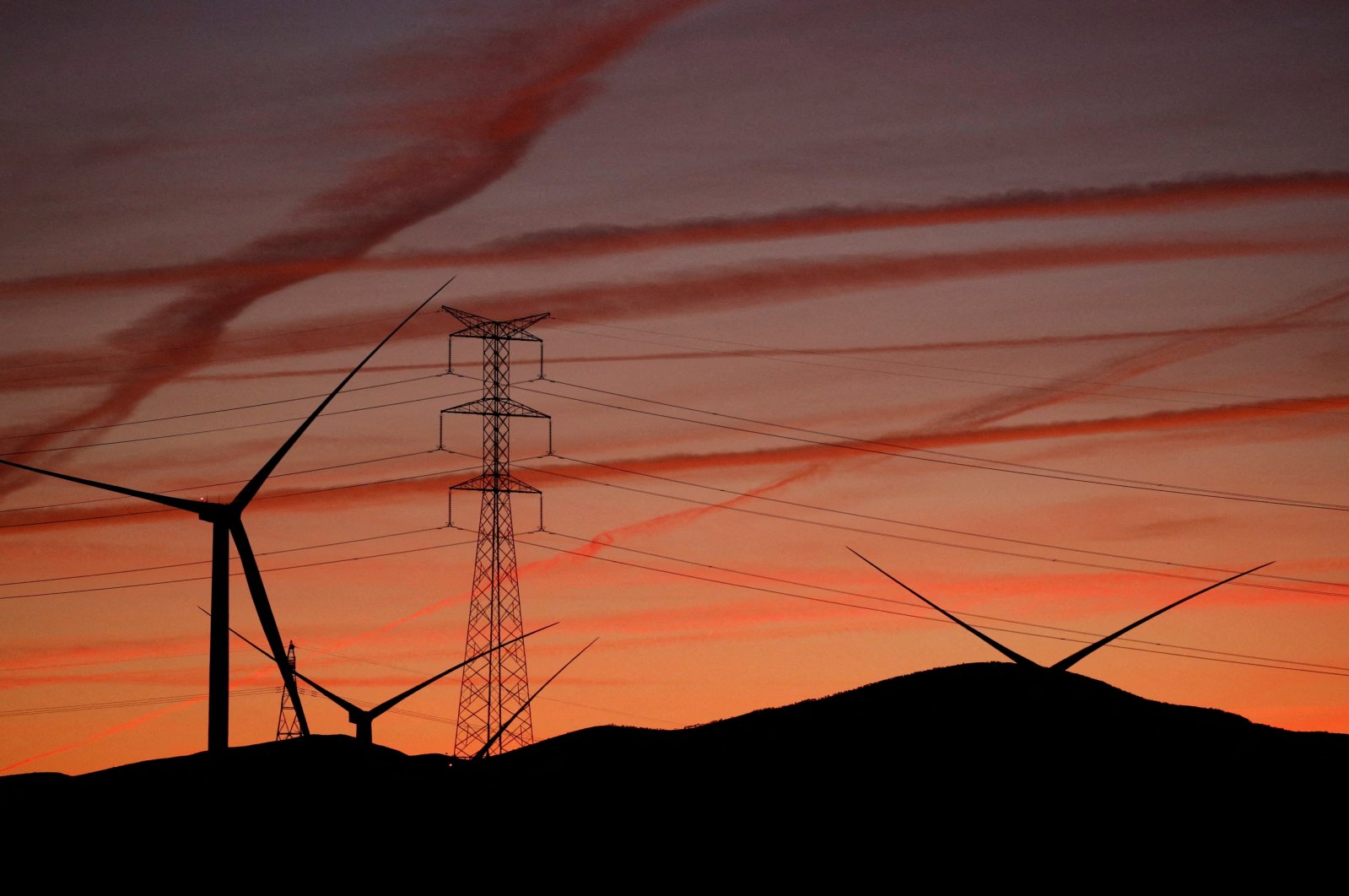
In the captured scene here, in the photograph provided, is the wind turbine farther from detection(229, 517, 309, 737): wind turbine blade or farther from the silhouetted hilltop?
the silhouetted hilltop

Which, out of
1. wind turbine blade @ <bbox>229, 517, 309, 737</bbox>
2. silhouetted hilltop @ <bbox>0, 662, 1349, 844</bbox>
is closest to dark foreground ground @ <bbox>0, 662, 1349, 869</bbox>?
silhouetted hilltop @ <bbox>0, 662, 1349, 844</bbox>

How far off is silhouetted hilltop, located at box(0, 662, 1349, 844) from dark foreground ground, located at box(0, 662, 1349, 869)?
0.30 metres

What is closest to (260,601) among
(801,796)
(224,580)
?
(224,580)

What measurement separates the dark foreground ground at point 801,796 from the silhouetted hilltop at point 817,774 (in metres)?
0.30

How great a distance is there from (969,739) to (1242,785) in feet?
76.1

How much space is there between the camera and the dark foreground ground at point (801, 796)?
3615 inches

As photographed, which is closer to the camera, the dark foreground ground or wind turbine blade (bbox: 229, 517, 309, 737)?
wind turbine blade (bbox: 229, 517, 309, 737)

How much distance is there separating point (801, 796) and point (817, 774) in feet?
24.3

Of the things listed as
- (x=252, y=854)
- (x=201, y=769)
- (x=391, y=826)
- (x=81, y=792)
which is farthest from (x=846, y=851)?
(x=81, y=792)

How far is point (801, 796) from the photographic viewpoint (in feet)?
368

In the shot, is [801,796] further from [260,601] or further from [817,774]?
[260,601]

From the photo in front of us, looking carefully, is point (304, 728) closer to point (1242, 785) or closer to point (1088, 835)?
point (1088, 835)

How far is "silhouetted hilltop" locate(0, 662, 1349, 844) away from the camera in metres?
98.1

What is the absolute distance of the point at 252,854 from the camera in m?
83.0
